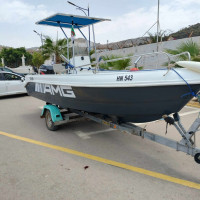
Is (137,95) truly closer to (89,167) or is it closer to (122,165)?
(122,165)

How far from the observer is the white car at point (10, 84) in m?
9.92

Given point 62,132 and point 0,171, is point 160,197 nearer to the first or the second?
point 0,171

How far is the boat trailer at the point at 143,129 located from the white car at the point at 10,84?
5.44m

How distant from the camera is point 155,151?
12.6 ft

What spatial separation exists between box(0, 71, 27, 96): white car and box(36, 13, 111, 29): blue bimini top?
467 cm

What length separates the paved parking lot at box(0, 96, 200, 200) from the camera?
8.62 feet

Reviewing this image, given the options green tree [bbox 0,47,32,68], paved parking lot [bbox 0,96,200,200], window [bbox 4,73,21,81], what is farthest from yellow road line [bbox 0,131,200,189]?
green tree [bbox 0,47,32,68]

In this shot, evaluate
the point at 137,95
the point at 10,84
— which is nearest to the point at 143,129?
the point at 137,95

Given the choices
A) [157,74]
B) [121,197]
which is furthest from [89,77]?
[121,197]

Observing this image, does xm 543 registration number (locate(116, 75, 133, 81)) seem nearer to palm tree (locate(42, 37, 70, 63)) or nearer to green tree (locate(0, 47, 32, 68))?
palm tree (locate(42, 37, 70, 63))

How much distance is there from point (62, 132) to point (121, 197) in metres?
2.74

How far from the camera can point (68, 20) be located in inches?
219

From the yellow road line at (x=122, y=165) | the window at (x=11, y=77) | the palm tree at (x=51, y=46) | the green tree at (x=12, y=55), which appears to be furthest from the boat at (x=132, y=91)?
the green tree at (x=12, y=55)

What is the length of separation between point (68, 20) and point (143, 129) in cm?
372
